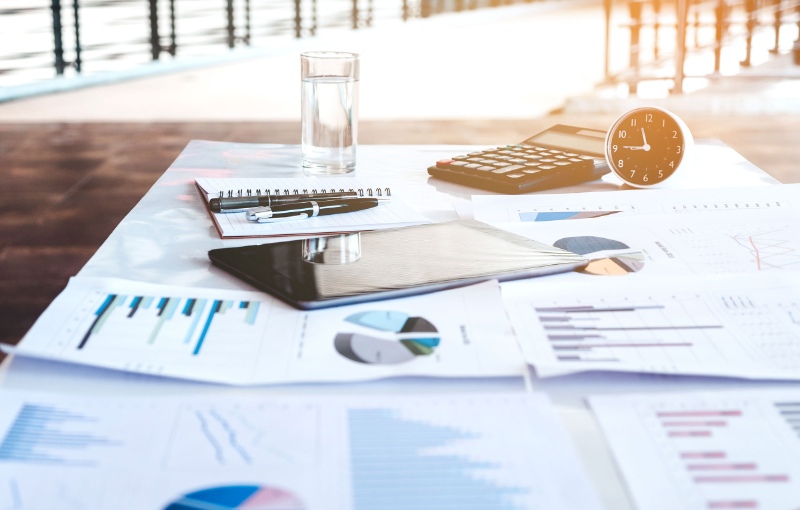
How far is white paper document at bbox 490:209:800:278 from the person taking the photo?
669 millimetres

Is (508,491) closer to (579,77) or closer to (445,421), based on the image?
(445,421)

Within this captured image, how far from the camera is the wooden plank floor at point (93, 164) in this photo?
1.82 metres

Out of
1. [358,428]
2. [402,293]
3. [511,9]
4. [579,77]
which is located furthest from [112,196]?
[511,9]

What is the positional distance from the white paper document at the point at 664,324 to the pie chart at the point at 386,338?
0.19 feet

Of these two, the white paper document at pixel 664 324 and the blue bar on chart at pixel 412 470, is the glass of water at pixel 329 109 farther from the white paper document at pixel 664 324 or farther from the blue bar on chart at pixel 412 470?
the blue bar on chart at pixel 412 470

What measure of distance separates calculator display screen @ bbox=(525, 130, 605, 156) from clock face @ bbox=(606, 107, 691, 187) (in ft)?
0.23

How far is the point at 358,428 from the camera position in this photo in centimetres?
44

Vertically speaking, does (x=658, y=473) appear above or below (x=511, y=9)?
below

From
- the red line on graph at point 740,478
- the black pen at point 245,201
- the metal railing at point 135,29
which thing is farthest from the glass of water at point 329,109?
the metal railing at point 135,29

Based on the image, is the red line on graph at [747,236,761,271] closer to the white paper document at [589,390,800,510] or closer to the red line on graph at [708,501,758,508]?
the white paper document at [589,390,800,510]

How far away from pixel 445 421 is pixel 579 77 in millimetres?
5587

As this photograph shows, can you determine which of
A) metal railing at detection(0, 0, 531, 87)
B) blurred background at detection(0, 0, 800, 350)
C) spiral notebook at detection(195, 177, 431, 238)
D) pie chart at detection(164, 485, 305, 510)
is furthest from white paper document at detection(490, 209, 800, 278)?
metal railing at detection(0, 0, 531, 87)

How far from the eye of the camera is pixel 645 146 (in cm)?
96

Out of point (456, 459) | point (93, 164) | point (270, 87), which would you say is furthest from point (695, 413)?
point (270, 87)
